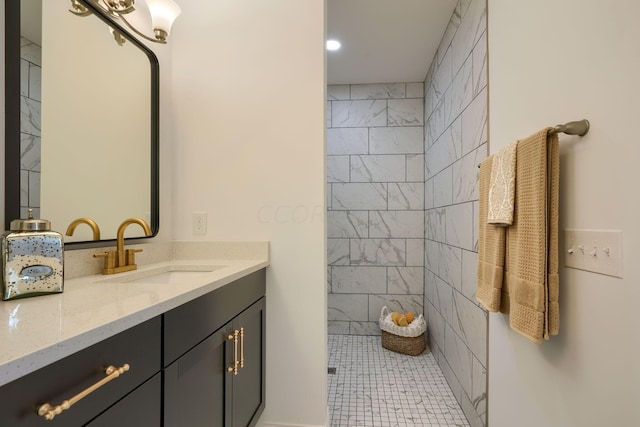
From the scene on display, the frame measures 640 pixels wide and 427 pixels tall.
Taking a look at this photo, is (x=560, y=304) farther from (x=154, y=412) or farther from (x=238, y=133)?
(x=238, y=133)

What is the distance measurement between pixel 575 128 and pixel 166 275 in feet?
5.49

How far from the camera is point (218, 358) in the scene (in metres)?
1.13

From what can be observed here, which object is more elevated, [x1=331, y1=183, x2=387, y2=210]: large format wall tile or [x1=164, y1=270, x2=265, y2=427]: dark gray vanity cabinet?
[x1=331, y1=183, x2=387, y2=210]: large format wall tile

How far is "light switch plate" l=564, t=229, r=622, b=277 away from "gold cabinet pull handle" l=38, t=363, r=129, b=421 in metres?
1.20

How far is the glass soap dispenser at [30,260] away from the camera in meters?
0.80

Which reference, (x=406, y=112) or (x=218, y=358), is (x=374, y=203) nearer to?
(x=406, y=112)

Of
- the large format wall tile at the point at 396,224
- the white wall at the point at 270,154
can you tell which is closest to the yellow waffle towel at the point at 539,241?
the white wall at the point at 270,154

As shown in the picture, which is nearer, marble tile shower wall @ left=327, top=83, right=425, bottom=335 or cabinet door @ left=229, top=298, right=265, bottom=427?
cabinet door @ left=229, top=298, right=265, bottom=427

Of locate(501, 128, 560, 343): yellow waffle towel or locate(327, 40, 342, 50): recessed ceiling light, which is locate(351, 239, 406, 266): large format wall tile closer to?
locate(327, 40, 342, 50): recessed ceiling light

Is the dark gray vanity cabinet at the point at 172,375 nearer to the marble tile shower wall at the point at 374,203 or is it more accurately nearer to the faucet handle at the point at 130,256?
the faucet handle at the point at 130,256

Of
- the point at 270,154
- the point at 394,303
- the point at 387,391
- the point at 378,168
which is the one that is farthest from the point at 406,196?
the point at 270,154

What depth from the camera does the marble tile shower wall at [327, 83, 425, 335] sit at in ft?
10.5

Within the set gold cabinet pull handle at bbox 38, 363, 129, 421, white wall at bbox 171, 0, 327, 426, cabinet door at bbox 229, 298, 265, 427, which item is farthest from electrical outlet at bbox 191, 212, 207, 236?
gold cabinet pull handle at bbox 38, 363, 129, 421

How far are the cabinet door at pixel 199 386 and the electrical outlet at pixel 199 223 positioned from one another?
658 mm
